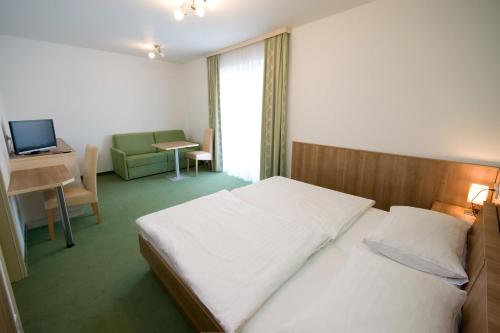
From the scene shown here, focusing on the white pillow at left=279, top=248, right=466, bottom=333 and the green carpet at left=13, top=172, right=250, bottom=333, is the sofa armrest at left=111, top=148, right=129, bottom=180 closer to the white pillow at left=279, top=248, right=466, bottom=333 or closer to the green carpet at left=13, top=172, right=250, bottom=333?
the green carpet at left=13, top=172, right=250, bottom=333

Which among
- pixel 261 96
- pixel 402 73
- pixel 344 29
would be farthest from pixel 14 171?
pixel 402 73

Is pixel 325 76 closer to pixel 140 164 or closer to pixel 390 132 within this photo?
pixel 390 132

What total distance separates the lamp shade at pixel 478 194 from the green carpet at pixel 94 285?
7.95 feet

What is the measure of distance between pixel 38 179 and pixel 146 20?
7.57ft

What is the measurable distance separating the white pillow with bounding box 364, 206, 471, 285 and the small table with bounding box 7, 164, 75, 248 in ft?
9.02

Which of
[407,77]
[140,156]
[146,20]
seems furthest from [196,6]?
[140,156]

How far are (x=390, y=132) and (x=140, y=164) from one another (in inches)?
173

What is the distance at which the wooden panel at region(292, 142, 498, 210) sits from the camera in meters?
1.98

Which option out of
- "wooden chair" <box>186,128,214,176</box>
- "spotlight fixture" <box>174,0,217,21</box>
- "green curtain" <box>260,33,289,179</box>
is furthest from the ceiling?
"wooden chair" <box>186,128,214,176</box>

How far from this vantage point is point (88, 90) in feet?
14.3

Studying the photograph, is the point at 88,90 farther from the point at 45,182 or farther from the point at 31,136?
the point at 45,182

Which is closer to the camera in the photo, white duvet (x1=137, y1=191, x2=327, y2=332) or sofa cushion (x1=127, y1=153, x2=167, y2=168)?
white duvet (x1=137, y1=191, x2=327, y2=332)

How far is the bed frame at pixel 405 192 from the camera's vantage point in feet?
2.71

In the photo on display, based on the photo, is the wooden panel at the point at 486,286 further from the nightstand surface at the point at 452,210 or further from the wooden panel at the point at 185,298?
→ the wooden panel at the point at 185,298
